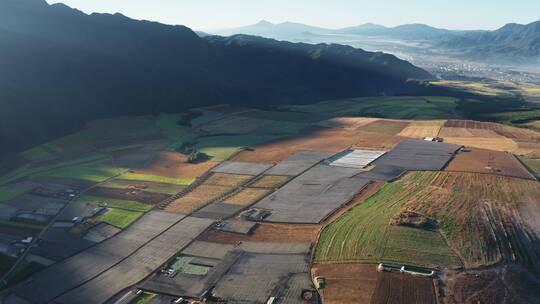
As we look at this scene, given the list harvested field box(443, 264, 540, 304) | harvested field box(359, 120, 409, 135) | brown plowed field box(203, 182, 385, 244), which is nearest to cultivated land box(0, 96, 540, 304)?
harvested field box(443, 264, 540, 304)

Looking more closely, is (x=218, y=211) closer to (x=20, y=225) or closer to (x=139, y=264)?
(x=139, y=264)

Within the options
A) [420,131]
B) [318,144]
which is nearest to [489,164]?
[420,131]

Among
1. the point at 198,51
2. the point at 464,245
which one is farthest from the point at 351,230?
the point at 198,51

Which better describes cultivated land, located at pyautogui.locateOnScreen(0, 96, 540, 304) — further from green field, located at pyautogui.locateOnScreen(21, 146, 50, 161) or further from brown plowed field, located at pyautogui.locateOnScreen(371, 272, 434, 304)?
green field, located at pyautogui.locateOnScreen(21, 146, 50, 161)

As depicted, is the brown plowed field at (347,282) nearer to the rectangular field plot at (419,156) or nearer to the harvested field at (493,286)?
the harvested field at (493,286)

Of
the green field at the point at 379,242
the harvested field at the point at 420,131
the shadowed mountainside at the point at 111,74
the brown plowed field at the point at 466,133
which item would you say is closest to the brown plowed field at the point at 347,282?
the green field at the point at 379,242
